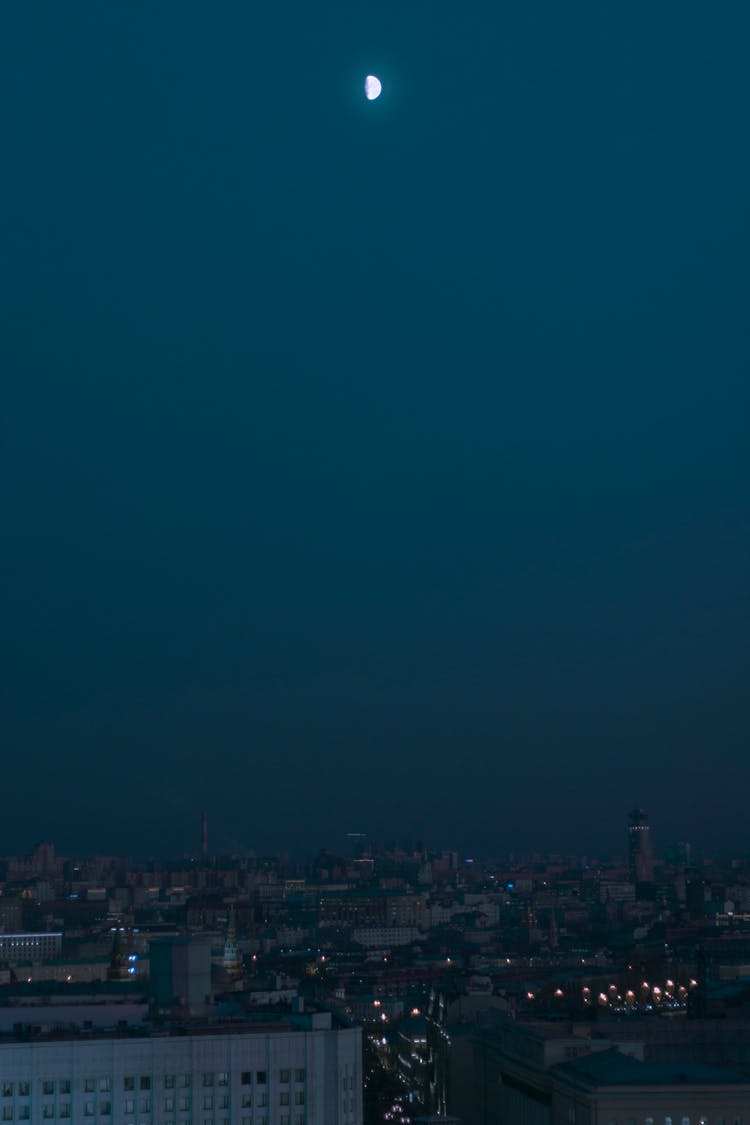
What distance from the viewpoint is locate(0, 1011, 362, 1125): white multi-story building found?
25.5m

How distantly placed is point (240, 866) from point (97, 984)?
15850 centimetres

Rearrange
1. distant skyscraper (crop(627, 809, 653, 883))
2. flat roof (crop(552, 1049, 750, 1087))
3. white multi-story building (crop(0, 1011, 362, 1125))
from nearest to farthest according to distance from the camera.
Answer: white multi-story building (crop(0, 1011, 362, 1125))
flat roof (crop(552, 1049, 750, 1087))
distant skyscraper (crop(627, 809, 653, 883))

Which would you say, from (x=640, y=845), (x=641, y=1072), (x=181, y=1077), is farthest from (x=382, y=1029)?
(x=640, y=845)

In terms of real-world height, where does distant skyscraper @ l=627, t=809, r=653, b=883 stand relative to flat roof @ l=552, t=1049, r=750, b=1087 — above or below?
above

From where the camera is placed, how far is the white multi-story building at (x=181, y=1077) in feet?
83.5

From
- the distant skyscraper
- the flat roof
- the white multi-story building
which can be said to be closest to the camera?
the white multi-story building

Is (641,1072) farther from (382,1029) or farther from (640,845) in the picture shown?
(640,845)

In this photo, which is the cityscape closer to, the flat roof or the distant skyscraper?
the flat roof

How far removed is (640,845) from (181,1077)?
167 metres

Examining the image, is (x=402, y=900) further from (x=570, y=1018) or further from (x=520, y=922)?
(x=570, y=1018)

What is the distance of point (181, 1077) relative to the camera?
84.9 feet

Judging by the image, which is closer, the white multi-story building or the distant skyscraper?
the white multi-story building

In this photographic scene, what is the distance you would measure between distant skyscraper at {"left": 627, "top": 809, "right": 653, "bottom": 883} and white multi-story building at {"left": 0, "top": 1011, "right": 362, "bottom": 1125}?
163 metres

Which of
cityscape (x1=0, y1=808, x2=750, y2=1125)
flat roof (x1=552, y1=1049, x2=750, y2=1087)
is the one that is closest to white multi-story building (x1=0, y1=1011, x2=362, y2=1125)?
cityscape (x1=0, y1=808, x2=750, y2=1125)
